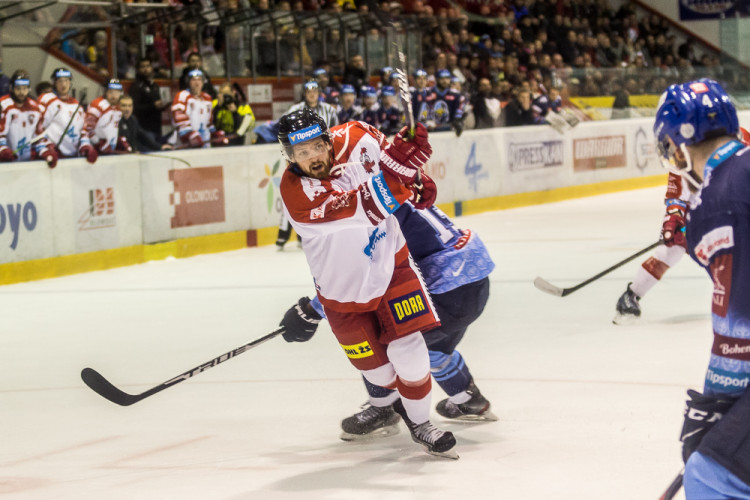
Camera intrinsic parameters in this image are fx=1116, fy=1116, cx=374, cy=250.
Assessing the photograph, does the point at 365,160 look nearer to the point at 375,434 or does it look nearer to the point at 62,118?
the point at 375,434

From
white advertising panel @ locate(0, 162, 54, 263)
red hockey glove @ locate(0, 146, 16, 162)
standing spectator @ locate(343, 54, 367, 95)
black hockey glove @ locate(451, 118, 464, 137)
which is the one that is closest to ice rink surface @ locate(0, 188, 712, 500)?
white advertising panel @ locate(0, 162, 54, 263)

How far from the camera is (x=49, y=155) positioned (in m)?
8.12

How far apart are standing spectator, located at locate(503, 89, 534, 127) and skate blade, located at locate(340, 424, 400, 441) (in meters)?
9.24

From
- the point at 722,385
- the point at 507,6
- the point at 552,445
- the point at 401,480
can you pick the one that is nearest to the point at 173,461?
the point at 401,480

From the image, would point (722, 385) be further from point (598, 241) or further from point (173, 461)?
point (598, 241)

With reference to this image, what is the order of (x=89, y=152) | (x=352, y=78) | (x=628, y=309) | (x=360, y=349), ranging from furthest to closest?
(x=352, y=78) < (x=89, y=152) < (x=628, y=309) < (x=360, y=349)

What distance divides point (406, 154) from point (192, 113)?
7392 mm

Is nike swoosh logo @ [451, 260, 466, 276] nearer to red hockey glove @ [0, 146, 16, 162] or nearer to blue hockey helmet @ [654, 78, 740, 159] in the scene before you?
blue hockey helmet @ [654, 78, 740, 159]

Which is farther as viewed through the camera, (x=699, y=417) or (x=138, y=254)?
(x=138, y=254)

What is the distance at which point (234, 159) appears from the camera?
9.55 metres

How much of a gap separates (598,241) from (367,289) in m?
6.23

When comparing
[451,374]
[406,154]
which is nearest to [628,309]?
[451,374]

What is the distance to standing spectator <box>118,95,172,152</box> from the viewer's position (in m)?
9.22

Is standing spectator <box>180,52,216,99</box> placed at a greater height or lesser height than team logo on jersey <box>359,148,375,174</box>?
greater
